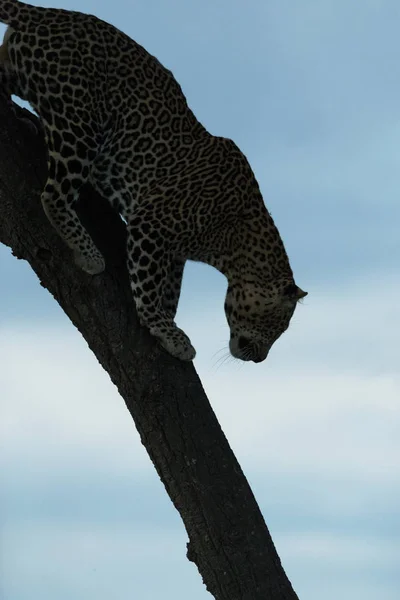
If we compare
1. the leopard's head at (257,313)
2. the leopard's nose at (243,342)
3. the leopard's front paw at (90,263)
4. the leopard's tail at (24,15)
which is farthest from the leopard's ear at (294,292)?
the leopard's tail at (24,15)

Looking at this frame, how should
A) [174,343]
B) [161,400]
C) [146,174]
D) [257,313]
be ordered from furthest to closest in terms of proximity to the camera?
[257,313]
[146,174]
[174,343]
[161,400]

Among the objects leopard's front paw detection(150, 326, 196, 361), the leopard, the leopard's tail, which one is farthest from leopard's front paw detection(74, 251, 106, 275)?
the leopard's tail

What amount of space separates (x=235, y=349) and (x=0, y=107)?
9.07 ft

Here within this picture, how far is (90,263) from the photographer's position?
235 inches

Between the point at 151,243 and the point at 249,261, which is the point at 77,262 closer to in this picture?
the point at 151,243

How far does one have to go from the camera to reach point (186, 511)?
5887mm

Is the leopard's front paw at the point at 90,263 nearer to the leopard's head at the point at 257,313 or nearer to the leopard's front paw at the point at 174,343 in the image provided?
the leopard's front paw at the point at 174,343

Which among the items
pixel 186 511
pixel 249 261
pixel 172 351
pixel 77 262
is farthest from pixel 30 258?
pixel 186 511

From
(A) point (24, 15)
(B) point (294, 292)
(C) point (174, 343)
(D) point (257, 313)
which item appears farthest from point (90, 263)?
(A) point (24, 15)

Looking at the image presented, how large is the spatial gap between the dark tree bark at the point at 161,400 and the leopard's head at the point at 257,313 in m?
0.84

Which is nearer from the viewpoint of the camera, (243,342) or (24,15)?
(24,15)

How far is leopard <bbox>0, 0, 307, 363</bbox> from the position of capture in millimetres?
6023

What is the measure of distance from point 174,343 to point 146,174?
1403 mm

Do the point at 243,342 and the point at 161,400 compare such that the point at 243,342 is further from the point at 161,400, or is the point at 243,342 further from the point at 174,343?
the point at 161,400
